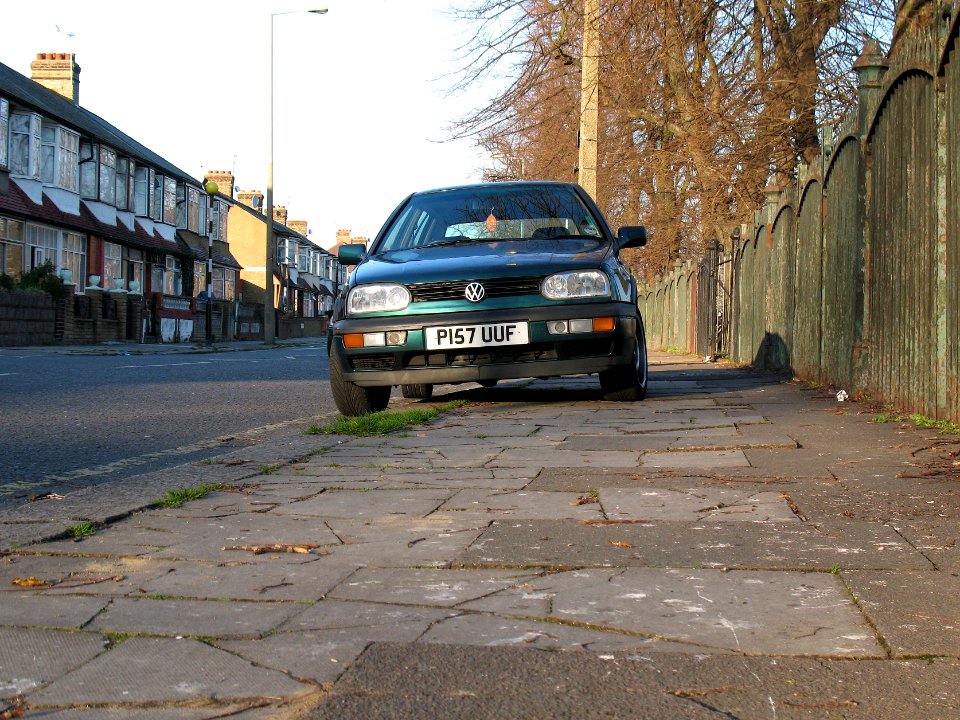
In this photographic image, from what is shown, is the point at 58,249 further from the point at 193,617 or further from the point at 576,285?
the point at 193,617

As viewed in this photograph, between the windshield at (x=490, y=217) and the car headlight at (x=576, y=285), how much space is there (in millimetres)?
1022

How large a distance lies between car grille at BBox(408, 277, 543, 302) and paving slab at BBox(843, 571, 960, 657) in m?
4.79

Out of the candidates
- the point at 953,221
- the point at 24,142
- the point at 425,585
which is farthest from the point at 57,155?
the point at 425,585

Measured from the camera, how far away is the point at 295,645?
239 centimetres

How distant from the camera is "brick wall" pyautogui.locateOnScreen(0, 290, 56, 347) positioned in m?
25.7

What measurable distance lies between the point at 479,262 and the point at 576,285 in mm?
693

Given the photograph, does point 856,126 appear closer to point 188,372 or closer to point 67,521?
point 67,521

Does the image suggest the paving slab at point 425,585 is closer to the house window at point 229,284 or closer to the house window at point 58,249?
the house window at point 58,249

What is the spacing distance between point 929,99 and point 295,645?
17.6ft

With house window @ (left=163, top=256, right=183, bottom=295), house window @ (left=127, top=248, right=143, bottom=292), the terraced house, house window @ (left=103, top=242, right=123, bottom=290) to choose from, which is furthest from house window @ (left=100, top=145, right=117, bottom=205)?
house window @ (left=163, top=256, right=183, bottom=295)

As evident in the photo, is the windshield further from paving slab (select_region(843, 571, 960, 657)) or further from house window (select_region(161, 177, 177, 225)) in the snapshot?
house window (select_region(161, 177, 177, 225))

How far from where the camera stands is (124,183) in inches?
1734

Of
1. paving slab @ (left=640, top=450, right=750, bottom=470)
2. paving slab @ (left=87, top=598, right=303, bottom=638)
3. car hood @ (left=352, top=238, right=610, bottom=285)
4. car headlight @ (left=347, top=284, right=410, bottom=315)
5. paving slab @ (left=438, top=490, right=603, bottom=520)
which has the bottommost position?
paving slab @ (left=87, top=598, right=303, bottom=638)

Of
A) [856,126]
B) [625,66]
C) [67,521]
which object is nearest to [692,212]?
[625,66]
